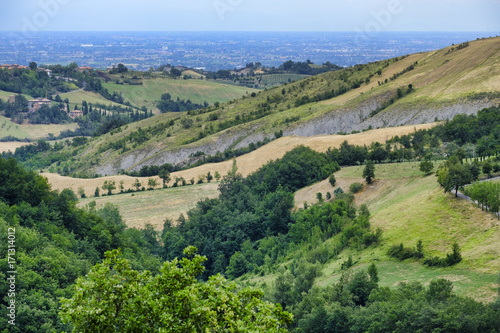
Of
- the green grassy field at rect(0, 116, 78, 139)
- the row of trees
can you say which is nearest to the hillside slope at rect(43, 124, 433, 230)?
the row of trees

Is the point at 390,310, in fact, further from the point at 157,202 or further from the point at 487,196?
the point at 157,202

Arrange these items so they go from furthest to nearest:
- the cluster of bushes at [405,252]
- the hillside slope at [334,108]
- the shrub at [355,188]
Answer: the hillside slope at [334,108] < the shrub at [355,188] < the cluster of bushes at [405,252]


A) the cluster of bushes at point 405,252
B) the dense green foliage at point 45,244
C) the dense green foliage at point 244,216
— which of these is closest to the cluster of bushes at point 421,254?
the cluster of bushes at point 405,252

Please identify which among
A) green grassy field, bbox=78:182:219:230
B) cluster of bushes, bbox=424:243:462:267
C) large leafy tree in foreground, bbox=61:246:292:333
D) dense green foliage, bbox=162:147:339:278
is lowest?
green grassy field, bbox=78:182:219:230

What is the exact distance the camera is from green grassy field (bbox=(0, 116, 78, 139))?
180 meters

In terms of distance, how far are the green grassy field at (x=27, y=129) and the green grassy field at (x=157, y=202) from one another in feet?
387

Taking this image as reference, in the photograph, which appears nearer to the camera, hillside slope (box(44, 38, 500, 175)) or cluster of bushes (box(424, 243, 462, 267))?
cluster of bushes (box(424, 243, 462, 267))

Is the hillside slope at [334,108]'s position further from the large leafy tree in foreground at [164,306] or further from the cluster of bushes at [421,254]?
the large leafy tree in foreground at [164,306]

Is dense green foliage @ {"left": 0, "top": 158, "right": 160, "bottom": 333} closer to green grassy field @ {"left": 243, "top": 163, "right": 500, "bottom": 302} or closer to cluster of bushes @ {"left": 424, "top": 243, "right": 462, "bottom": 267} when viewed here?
green grassy field @ {"left": 243, "top": 163, "right": 500, "bottom": 302}

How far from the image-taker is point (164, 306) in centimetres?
1373

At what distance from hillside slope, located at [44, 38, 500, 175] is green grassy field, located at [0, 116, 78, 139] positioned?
53372mm

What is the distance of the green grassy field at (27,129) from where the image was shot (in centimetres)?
17996

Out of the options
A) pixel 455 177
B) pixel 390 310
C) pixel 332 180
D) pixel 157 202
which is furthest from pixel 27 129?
pixel 390 310

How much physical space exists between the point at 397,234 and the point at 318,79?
107829 mm
